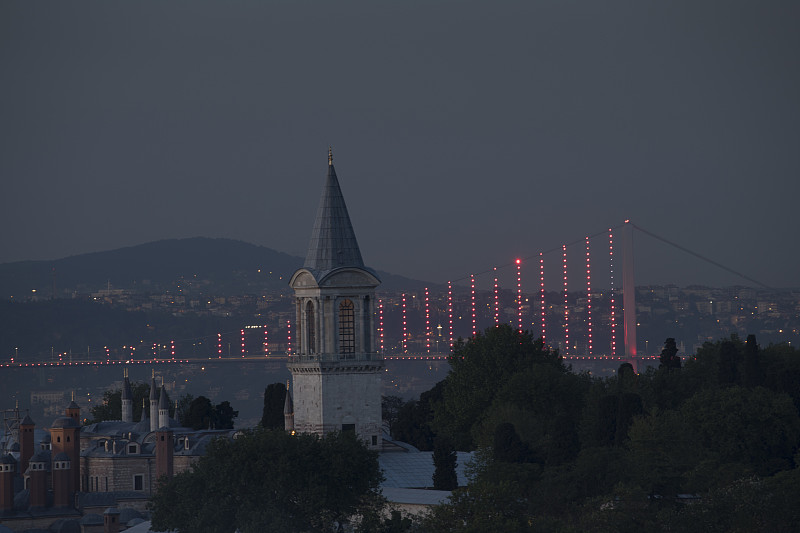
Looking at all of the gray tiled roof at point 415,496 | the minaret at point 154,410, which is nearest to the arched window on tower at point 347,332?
the gray tiled roof at point 415,496

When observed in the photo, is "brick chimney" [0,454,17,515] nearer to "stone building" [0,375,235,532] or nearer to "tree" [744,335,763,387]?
"stone building" [0,375,235,532]

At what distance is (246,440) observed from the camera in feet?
216

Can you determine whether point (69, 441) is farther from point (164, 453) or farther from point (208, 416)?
point (208, 416)

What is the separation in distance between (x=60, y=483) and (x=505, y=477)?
48226 mm

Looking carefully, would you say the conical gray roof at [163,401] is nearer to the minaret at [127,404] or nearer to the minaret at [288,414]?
the minaret at [127,404]

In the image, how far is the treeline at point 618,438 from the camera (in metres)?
59.2

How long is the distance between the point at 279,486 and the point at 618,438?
1582 centimetres

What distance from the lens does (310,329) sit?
7562 centimetres

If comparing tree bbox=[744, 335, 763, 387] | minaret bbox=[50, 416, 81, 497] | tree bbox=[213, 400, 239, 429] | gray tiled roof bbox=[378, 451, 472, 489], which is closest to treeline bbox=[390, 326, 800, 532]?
tree bbox=[744, 335, 763, 387]

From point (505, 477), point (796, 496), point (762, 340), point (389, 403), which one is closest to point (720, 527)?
point (796, 496)

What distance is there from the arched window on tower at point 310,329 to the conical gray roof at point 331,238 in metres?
1.55

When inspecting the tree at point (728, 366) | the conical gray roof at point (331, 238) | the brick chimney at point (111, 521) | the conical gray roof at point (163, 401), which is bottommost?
the brick chimney at point (111, 521)

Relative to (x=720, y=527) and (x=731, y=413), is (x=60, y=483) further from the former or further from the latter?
(x=720, y=527)

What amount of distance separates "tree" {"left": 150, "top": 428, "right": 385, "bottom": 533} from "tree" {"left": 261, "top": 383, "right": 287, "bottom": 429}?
26089mm
